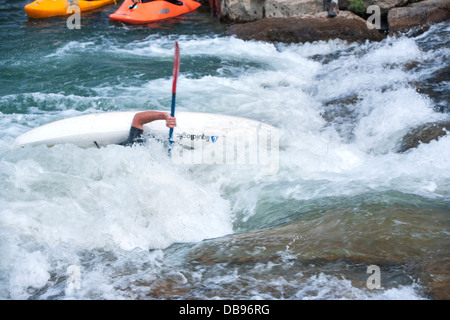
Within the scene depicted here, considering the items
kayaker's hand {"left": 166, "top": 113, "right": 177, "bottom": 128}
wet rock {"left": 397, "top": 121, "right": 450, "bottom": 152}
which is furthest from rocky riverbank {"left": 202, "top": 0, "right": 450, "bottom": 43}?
kayaker's hand {"left": 166, "top": 113, "right": 177, "bottom": 128}

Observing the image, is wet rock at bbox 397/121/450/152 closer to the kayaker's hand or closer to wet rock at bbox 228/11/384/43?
the kayaker's hand

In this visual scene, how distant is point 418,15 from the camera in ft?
26.8

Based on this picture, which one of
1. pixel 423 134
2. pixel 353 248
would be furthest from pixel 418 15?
pixel 353 248

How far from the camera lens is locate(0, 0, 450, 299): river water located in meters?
2.44

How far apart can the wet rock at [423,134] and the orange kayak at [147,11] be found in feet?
24.2

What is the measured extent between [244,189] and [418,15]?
597 cm

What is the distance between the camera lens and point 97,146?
477cm

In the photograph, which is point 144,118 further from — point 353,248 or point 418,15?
point 418,15

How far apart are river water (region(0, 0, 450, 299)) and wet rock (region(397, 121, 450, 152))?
0.37 feet

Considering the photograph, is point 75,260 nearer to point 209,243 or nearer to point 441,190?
point 209,243

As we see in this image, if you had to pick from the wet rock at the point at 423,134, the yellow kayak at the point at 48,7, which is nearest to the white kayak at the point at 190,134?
the wet rock at the point at 423,134

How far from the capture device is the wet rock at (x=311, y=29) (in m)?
8.24
